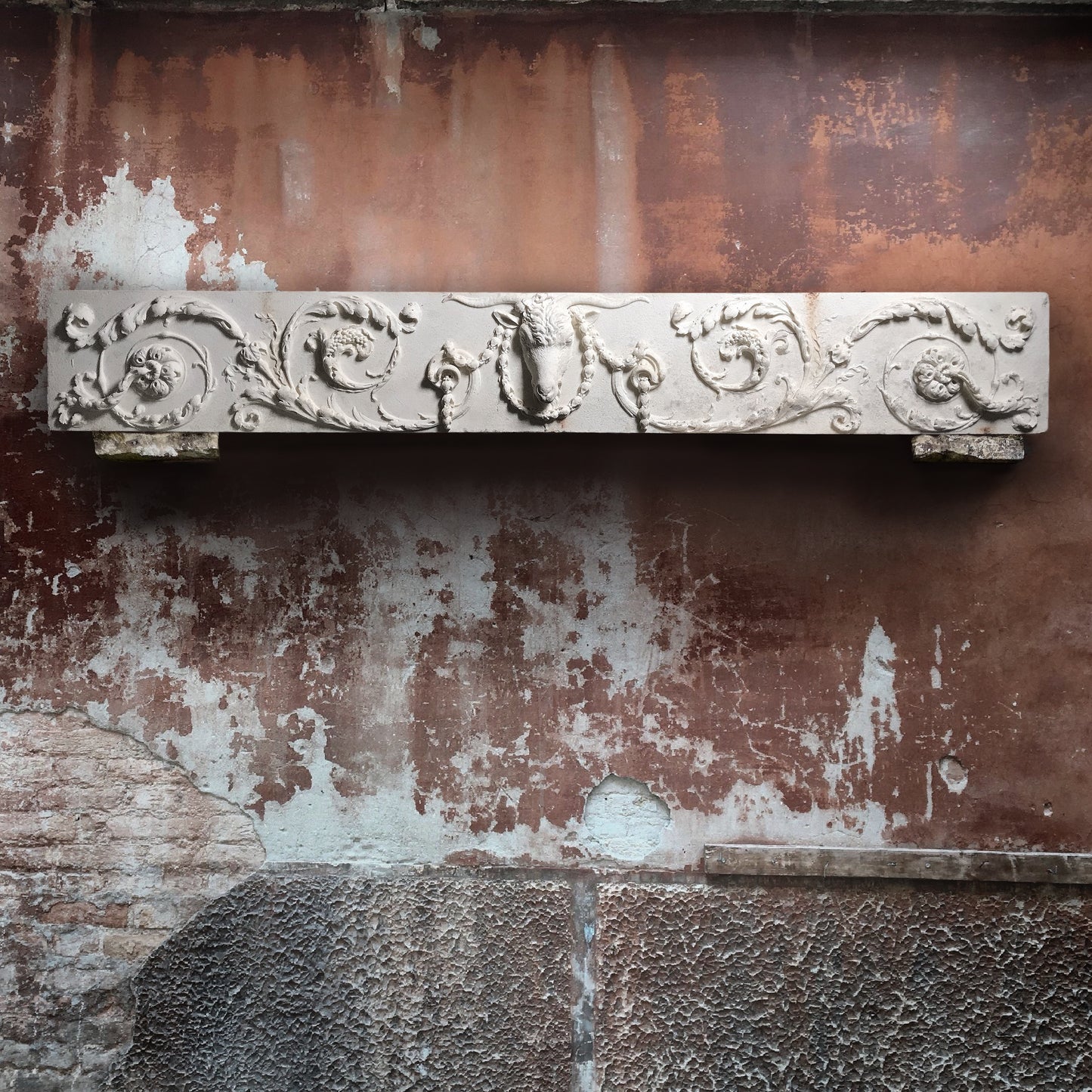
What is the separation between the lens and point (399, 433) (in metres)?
2.10

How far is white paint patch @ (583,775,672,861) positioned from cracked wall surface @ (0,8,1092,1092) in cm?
1

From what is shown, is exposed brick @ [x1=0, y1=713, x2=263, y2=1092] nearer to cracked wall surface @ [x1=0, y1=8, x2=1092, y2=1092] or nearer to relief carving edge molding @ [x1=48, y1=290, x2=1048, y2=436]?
cracked wall surface @ [x1=0, y1=8, x2=1092, y2=1092]

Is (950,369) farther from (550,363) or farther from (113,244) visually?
(113,244)

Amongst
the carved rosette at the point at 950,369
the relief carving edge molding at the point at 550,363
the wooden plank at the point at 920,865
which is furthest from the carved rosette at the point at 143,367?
the wooden plank at the point at 920,865

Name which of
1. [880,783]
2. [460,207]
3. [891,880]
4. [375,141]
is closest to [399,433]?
[460,207]

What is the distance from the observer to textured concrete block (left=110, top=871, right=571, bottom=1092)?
217 cm

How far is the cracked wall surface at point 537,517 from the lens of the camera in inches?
87.4

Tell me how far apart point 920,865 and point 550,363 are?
1.58 meters

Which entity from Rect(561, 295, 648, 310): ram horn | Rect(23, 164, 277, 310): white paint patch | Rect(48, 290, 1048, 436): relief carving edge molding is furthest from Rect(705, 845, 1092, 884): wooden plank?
Rect(23, 164, 277, 310): white paint patch

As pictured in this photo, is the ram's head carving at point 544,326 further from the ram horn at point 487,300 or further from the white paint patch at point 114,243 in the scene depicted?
the white paint patch at point 114,243

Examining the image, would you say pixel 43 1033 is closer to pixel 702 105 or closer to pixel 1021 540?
pixel 1021 540

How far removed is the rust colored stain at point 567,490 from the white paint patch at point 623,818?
38 millimetres

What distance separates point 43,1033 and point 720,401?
2.38m

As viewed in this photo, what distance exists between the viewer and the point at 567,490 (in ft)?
7.41
